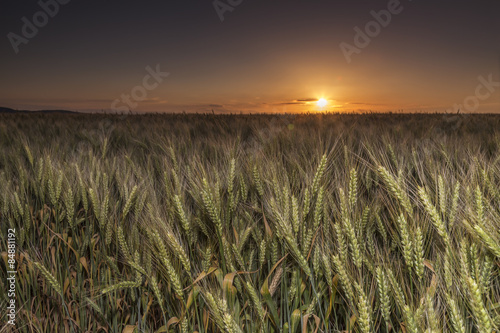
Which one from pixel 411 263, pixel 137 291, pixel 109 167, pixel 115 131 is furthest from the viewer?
pixel 115 131

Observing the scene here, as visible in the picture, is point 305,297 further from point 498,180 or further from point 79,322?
point 498,180

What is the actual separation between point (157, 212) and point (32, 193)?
138 cm

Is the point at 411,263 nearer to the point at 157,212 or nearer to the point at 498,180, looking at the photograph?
the point at 157,212

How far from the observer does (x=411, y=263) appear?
0.86 m

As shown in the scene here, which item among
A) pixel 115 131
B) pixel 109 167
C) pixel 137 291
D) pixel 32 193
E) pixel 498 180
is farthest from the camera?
pixel 115 131

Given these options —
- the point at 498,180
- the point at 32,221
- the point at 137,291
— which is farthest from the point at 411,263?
the point at 32,221

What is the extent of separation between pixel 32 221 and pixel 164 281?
1041mm

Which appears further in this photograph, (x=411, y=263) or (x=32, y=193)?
(x=32, y=193)

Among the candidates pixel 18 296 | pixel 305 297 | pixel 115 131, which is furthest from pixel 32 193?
pixel 115 131

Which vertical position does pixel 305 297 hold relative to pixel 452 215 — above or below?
below

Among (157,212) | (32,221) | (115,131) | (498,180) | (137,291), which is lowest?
(137,291)

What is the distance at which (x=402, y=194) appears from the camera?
97 centimetres

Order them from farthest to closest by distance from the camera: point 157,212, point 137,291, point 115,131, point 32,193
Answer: point 115,131 → point 32,193 → point 137,291 → point 157,212

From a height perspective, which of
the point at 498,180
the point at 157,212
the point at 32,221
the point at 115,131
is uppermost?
the point at 115,131
